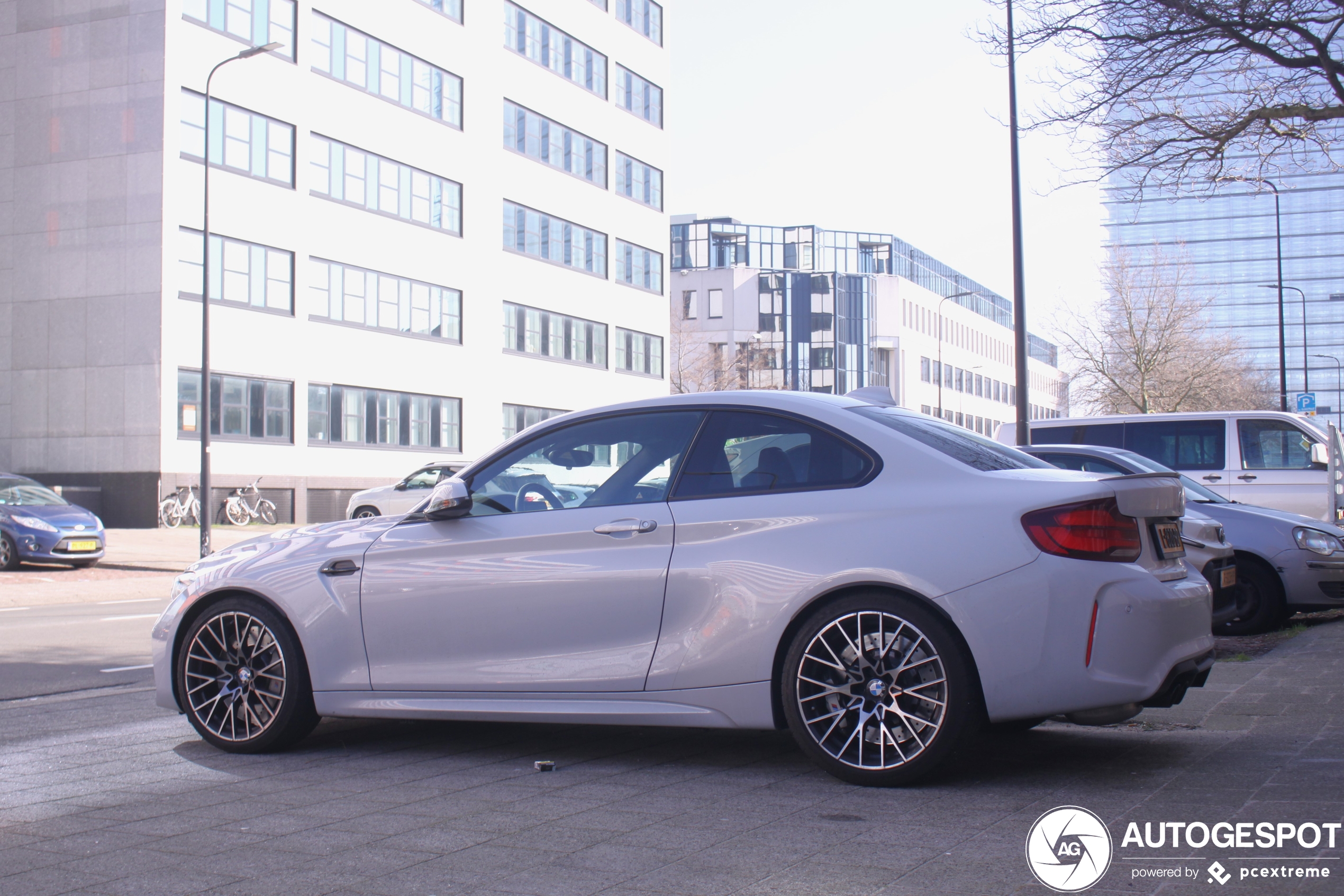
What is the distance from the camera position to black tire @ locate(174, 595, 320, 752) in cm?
560

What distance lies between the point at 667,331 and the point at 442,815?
1975 inches

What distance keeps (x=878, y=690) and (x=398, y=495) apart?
815 inches

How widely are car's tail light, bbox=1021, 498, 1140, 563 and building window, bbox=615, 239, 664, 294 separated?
152 ft

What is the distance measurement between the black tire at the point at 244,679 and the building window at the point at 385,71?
108 feet

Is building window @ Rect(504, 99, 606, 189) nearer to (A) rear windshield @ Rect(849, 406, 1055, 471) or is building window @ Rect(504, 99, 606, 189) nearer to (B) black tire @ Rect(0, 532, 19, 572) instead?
(B) black tire @ Rect(0, 532, 19, 572)

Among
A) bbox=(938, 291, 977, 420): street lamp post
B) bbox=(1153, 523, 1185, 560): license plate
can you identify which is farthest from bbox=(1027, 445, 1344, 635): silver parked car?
bbox=(938, 291, 977, 420): street lamp post

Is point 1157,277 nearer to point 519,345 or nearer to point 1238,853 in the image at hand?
point 519,345

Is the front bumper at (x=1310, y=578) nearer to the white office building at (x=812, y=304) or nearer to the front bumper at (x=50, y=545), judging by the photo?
the front bumper at (x=50, y=545)

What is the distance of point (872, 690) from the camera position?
4648mm

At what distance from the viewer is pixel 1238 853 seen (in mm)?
3719

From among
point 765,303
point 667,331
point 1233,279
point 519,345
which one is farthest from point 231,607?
point 1233,279

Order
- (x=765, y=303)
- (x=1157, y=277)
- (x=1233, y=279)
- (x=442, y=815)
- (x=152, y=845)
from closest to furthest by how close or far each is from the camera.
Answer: (x=152, y=845) < (x=442, y=815) < (x=1157, y=277) < (x=765, y=303) < (x=1233, y=279)

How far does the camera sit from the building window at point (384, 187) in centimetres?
3597

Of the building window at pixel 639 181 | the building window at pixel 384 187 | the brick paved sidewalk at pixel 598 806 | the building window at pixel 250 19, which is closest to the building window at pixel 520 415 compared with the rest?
the building window at pixel 384 187
